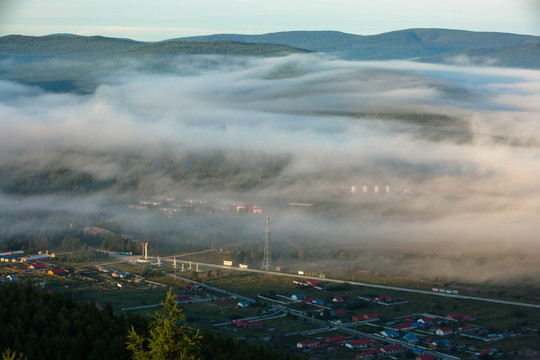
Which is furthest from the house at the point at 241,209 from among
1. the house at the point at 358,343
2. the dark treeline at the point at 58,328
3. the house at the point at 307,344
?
the dark treeline at the point at 58,328

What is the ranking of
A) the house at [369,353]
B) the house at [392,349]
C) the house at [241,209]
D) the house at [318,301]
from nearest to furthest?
the house at [369,353] < the house at [392,349] < the house at [318,301] < the house at [241,209]

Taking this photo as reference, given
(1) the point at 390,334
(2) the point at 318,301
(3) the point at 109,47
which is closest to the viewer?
(1) the point at 390,334

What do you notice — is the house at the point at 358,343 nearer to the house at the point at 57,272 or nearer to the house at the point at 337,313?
the house at the point at 337,313

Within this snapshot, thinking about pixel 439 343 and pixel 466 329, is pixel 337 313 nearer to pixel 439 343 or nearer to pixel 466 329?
pixel 466 329

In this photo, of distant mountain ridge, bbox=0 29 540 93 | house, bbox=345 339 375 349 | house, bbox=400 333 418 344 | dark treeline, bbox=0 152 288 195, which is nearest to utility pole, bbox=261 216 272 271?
house, bbox=400 333 418 344

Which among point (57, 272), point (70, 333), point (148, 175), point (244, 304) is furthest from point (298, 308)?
point (148, 175)
